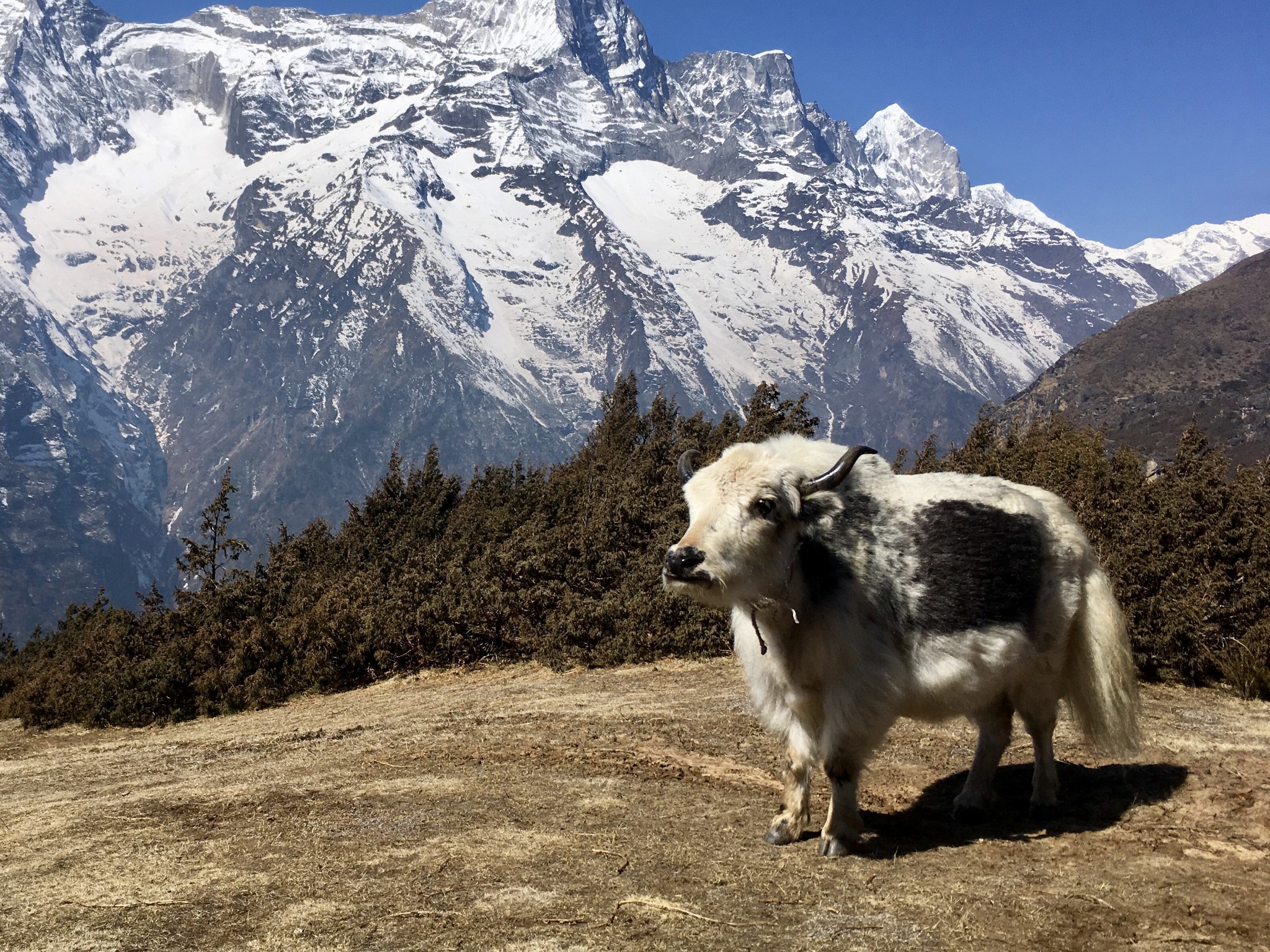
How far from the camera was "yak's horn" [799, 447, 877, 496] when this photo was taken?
19.2ft

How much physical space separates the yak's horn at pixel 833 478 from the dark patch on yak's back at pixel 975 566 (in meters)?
0.84

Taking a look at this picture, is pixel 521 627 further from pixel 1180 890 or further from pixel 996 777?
pixel 1180 890

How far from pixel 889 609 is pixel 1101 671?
1.81 m

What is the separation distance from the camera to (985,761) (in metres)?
6.79

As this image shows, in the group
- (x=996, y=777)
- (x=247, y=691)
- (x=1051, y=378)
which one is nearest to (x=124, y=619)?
(x=247, y=691)

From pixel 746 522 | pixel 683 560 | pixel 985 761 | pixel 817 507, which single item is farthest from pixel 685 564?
pixel 985 761

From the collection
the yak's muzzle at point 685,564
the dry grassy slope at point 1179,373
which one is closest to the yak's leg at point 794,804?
the yak's muzzle at point 685,564

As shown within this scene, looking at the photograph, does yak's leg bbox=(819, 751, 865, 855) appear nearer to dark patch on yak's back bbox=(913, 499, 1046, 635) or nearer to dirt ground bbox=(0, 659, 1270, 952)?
dirt ground bbox=(0, 659, 1270, 952)

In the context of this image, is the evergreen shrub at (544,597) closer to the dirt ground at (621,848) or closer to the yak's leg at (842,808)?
the dirt ground at (621,848)

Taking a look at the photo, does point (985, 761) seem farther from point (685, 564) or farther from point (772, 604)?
point (685, 564)

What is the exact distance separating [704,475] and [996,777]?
3.73 metres

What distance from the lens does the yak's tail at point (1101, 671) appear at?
672 centimetres

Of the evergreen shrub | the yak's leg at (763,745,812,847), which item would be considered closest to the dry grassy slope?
the evergreen shrub

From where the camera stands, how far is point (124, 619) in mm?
19453
